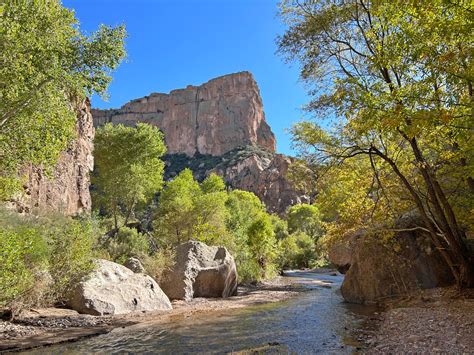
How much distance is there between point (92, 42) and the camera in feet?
36.0

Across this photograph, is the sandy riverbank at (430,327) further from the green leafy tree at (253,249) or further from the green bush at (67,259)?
the green leafy tree at (253,249)

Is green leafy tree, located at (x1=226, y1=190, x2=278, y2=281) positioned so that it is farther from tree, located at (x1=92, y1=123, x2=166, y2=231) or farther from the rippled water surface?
the rippled water surface

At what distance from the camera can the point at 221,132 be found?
453 ft

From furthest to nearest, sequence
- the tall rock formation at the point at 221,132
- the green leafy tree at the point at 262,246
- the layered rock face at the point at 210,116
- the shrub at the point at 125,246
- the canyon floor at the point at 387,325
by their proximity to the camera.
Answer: the layered rock face at the point at 210,116 < the tall rock formation at the point at 221,132 < the green leafy tree at the point at 262,246 < the shrub at the point at 125,246 < the canyon floor at the point at 387,325

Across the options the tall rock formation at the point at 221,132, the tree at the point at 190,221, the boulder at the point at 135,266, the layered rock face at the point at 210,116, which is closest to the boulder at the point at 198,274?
the boulder at the point at 135,266

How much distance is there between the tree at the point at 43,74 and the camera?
9656mm

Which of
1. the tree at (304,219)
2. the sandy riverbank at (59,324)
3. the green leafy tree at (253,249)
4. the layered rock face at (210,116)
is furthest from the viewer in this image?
the layered rock face at (210,116)

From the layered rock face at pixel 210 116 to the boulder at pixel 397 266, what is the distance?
117 metres

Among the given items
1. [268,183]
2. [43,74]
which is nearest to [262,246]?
[43,74]

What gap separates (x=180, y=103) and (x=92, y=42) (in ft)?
495

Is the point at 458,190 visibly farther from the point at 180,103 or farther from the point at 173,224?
the point at 180,103

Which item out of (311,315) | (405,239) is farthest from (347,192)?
(311,315)

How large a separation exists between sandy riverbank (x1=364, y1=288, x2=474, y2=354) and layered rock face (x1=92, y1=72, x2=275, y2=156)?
121 metres

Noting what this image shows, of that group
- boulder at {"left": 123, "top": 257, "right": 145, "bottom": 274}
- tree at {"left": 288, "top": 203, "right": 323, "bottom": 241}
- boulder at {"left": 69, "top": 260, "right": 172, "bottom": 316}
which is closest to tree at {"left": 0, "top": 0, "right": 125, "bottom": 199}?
boulder at {"left": 69, "top": 260, "right": 172, "bottom": 316}
